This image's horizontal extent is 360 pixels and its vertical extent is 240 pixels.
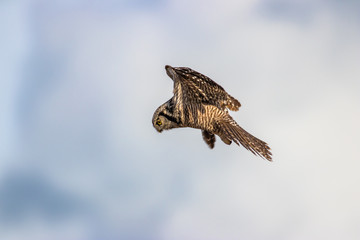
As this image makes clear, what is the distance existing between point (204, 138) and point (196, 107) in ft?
8.39

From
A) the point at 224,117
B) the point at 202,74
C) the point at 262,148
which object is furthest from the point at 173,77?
the point at 262,148

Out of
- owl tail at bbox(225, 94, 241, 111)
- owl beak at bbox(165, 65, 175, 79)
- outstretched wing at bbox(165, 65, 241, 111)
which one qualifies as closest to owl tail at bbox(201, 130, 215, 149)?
owl tail at bbox(225, 94, 241, 111)

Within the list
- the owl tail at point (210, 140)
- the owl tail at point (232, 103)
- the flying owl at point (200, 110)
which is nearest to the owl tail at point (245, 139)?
the flying owl at point (200, 110)

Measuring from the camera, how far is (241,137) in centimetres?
1401

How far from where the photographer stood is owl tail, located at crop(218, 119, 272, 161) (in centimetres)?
1377

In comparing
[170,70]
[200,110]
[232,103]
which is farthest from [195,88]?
[232,103]

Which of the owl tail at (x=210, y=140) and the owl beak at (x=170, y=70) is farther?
the owl tail at (x=210, y=140)

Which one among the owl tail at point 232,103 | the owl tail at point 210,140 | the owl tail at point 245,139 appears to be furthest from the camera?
the owl tail at point 210,140

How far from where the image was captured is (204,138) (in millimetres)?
16969

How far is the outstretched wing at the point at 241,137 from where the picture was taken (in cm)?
1377

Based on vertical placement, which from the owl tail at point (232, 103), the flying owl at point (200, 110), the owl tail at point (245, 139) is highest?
the owl tail at point (232, 103)

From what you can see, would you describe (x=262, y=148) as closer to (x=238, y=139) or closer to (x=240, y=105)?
(x=238, y=139)

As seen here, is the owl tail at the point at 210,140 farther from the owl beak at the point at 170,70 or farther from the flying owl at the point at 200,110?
the owl beak at the point at 170,70

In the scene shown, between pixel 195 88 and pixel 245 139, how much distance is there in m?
2.00
